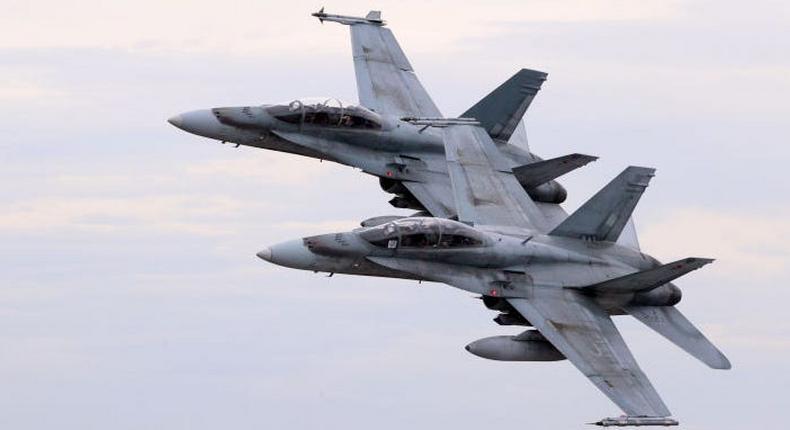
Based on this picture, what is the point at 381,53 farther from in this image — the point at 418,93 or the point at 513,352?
the point at 513,352

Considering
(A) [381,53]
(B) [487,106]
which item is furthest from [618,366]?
(A) [381,53]

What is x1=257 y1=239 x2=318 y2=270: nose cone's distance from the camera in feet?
216

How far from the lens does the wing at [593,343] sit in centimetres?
6444

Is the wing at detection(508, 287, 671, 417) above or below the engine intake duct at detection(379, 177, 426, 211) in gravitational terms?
below

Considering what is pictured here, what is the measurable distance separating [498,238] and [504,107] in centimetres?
1042

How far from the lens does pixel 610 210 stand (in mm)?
68812

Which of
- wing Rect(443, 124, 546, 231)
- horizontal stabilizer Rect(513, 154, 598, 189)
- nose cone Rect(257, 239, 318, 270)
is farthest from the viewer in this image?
horizontal stabilizer Rect(513, 154, 598, 189)

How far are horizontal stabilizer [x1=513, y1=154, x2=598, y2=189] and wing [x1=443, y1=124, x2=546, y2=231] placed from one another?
1.42 metres

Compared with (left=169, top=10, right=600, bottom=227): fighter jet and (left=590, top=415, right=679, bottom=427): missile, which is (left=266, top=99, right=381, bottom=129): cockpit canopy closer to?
(left=169, top=10, right=600, bottom=227): fighter jet

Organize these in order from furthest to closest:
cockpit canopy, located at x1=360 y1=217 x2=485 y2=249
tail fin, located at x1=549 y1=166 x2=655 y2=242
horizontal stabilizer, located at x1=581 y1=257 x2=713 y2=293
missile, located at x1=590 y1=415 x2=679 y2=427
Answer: tail fin, located at x1=549 y1=166 x2=655 y2=242
horizontal stabilizer, located at x1=581 y1=257 x2=713 y2=293
cockpit canopy, located at x1=360 y1=217 x2=485 y2=249
missile, located at x1=590 y1=415 x2=679 y2=427

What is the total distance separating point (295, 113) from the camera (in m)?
74.9

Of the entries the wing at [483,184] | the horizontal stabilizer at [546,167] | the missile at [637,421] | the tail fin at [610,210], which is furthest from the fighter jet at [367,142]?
the missile at [637,421]

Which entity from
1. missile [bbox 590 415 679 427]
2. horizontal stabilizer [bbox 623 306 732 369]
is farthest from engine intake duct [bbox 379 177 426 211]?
missile [bbox 590 415 679 427]

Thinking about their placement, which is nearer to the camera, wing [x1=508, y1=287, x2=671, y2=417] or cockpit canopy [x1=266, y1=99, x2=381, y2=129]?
wing [x1=508, y1=287, x2=671, y2=417]
